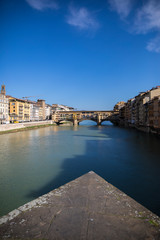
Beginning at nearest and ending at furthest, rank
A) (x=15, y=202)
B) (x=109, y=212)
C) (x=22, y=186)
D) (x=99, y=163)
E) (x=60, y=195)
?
1. (x=109, y=212)
2. (x=60, y=195)
3. (x=15, y=202)
4. (x=22, y=186)
5. (x=99, y=163)

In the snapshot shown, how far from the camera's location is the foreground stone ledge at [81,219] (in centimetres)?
305

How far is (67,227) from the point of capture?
128 inches

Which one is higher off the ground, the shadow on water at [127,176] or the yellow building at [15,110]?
the yellow building at [15,110]

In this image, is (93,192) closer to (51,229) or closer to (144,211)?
(144,211)

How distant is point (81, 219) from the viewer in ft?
11.5

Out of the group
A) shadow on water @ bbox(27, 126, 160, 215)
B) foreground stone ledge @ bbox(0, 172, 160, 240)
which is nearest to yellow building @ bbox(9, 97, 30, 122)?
A: shadow on water @ bbox(27, 126, 160, 215)

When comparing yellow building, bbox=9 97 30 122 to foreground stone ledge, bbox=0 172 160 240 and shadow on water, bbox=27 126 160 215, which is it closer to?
shadow on water, bbox=27 126 160 215

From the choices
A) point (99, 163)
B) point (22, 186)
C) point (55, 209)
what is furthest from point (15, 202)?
point (99, 163)

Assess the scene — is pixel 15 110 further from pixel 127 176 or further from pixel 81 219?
A: pixel 81 219

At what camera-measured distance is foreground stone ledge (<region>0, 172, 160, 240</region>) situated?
305 cm

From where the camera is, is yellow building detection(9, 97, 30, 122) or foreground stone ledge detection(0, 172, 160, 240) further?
yellow building detection(9, 97, 30, 122)

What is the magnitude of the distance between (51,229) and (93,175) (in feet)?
10.2

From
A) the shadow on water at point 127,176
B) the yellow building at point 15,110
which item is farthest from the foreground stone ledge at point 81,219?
the yellow building at point 15,110

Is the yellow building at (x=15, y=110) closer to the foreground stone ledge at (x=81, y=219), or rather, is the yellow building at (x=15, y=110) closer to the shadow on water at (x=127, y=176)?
the shadow on water at (x=127, y=176)
